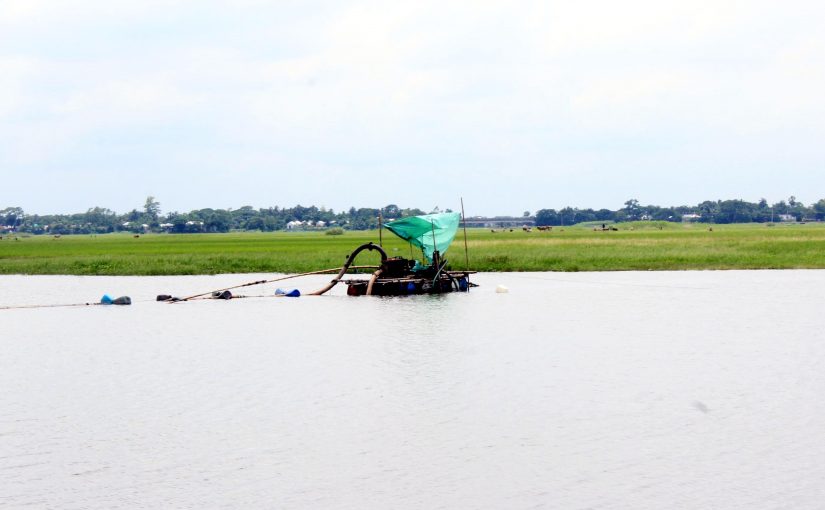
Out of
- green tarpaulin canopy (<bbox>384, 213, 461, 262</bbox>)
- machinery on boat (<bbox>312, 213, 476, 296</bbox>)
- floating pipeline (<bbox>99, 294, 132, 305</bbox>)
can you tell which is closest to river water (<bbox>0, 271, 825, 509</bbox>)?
floating pipeline (<bbox>99, 294, 132, 305</bbox>)

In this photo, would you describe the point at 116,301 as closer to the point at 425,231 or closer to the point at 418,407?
the point at 425,231

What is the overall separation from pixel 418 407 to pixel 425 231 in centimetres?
2029

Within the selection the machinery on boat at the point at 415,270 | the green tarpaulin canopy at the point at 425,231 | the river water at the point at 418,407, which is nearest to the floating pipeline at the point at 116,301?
the river water at the point at 418,407

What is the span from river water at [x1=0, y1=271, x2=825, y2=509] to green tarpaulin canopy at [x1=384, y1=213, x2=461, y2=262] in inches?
211

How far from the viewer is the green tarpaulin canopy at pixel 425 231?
37.1 m

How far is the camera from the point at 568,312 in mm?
31000

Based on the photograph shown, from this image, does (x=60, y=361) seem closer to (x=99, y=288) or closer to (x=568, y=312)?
(x=568, y=312)

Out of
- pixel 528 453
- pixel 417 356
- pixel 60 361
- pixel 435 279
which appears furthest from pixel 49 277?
pixel 528 453

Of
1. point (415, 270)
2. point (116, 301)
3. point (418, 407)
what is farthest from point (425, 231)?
point (418, 407)

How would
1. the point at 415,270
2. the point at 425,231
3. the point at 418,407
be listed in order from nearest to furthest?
the point at 418,407
the point at 415,270
the point at 425,231

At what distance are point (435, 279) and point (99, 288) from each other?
49.1 ft

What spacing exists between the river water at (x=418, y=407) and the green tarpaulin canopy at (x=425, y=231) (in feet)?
17.6

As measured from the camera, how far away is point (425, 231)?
37.3 metres

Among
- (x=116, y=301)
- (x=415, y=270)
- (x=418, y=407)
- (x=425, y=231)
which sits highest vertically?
(x=425, y=231)
